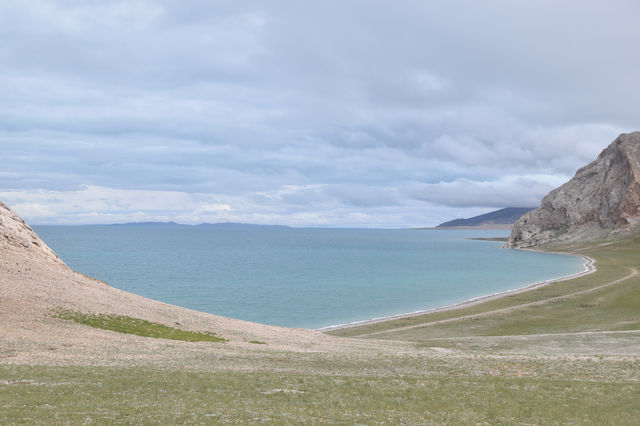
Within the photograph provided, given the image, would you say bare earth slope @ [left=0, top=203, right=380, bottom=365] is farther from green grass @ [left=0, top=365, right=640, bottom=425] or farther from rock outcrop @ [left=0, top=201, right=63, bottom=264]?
green grass @ [left=0, top=365, right=640, bottom=425]

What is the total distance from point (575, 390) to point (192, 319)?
118ft

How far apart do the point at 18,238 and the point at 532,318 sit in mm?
67097

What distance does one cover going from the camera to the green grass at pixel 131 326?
130 feet

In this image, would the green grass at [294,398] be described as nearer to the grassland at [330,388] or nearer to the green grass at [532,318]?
the grassland at [330,388]

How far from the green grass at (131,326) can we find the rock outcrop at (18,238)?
61.3 ft

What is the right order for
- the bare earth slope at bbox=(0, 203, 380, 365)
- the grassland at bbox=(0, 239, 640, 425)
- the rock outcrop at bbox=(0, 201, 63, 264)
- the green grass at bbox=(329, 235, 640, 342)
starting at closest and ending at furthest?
the grassland at bbox=(0, 239, 640, 425) → the bare earth slope at bbox=(0, 203, 380, 365) → the rock outcrop at bbox=(0, 201, 63, 264) → the green grass at bbox=(329, 235, 640, 342)

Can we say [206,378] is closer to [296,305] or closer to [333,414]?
[333,414]

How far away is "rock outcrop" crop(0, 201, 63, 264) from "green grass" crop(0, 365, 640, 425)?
34.5 metres

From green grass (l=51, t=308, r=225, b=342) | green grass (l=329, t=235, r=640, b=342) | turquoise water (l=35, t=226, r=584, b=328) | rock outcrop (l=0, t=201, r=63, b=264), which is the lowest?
turquoise water (l=35, t=226, r=584, b=328)

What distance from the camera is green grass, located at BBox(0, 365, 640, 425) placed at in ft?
58.0

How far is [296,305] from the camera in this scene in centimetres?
8694

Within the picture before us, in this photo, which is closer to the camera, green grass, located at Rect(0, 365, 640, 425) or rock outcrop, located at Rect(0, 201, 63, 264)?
green grass, located at Rect(0, 365, 640, 425)

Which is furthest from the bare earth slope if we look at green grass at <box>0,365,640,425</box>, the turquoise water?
the turquoise water

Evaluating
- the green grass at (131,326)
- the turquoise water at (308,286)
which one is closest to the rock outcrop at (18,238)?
the green grass at (131,326)
